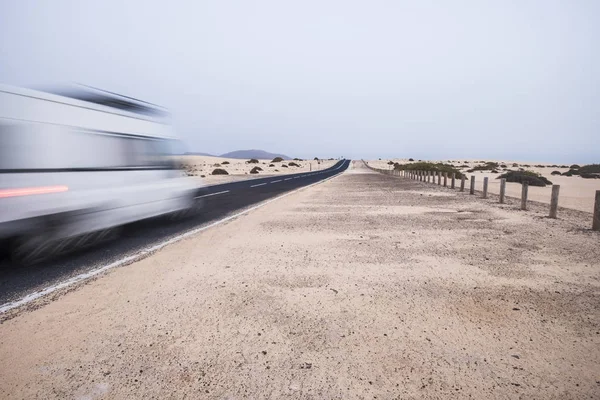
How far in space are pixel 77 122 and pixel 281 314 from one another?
174 inches

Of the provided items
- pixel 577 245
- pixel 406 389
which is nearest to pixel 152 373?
pixel 406 389

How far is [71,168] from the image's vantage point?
532 centimetres

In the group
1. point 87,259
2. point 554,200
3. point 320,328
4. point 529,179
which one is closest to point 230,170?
point 529,179

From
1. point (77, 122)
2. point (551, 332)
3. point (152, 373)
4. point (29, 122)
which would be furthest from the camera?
point (77, 122)

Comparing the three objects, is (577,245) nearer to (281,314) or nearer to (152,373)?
(281,314)

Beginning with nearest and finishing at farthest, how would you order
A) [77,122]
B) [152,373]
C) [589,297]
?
[152,373] < [589,297] < [77,122]

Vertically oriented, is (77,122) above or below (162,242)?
above

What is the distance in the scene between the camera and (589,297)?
12.9 ft

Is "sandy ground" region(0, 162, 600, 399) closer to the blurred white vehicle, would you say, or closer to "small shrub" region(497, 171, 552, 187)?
the blurred white vehicle

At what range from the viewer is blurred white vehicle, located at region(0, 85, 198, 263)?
4508 mm

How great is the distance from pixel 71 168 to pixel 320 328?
450cm

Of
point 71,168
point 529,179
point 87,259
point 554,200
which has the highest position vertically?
point 71,168

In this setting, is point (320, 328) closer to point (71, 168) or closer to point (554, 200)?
point (71, 168)

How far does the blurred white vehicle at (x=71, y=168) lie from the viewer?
4.51m
